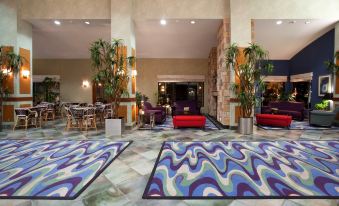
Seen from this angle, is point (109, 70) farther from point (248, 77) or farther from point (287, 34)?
point (287, 34)

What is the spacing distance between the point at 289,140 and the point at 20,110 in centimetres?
882

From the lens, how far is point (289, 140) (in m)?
5.40

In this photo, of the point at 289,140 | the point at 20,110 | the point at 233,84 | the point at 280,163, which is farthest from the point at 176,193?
the point at 20,110

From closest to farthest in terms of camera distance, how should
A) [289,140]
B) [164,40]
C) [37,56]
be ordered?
[289,140]
[164,40]
[37,56]

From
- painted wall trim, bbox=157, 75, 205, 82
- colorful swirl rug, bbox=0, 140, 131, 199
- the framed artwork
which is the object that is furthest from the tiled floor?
painted wall trim, bbox=157, 75, 205, 82

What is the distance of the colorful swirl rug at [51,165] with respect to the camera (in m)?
2.66

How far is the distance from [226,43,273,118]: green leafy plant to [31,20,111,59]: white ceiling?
513cm

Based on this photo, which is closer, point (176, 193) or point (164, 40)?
point (176, 193)

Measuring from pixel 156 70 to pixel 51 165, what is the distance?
943 cm

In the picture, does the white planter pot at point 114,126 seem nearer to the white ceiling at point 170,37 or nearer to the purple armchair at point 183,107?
the purple armchair at point 183,107

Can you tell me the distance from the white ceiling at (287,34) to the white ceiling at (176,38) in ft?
6.90

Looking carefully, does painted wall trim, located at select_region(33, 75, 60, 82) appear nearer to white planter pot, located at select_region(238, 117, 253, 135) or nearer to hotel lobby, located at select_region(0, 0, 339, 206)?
hotel lobby, located at select_region(0, 0, 339, 206)

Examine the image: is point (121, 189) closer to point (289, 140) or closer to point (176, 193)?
point (176, 193)

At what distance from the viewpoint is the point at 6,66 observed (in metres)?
6.86
